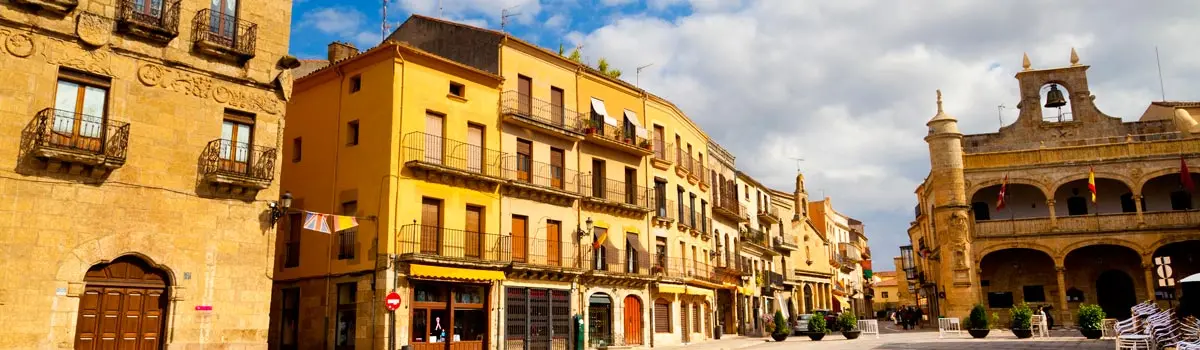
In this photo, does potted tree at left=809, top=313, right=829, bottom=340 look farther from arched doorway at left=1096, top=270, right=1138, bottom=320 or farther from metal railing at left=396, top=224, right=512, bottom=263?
arched doorway at left=1096, top=270, right=1138, bottom=320

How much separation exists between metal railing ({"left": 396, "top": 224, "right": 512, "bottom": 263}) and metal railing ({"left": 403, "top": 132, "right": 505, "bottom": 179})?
6.32ft

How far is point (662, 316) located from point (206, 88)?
70.0ft

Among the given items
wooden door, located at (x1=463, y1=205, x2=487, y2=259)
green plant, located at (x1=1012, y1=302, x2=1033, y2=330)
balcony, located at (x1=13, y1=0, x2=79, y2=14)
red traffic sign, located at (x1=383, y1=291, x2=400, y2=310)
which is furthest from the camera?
green plant, located at (x1=1012, y1=302, x2=1033, y2=330)

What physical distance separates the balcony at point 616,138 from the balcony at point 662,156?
0.98m

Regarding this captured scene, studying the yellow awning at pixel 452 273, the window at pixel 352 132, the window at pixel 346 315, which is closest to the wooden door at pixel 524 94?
the window at pixel 352 132

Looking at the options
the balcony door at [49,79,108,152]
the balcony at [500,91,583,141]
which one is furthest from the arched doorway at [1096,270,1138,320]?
the balcony door at [49,79,108,152]

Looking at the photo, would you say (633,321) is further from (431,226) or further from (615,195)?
(431,226)

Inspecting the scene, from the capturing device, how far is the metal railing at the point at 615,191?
30.7 meters

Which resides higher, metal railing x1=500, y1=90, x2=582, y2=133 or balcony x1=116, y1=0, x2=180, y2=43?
metal railing x1=500, y1=90, x2=582, y2=133

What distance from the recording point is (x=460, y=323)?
82.9 feet

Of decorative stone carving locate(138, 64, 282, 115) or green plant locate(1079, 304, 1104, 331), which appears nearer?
decorative stone carving locate(138, 64, 282, 115)

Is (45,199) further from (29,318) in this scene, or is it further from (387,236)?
(387,236)

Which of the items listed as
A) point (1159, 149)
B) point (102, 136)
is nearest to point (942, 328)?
point (1159, 149)

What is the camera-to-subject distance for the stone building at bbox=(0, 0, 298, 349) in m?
15.3
